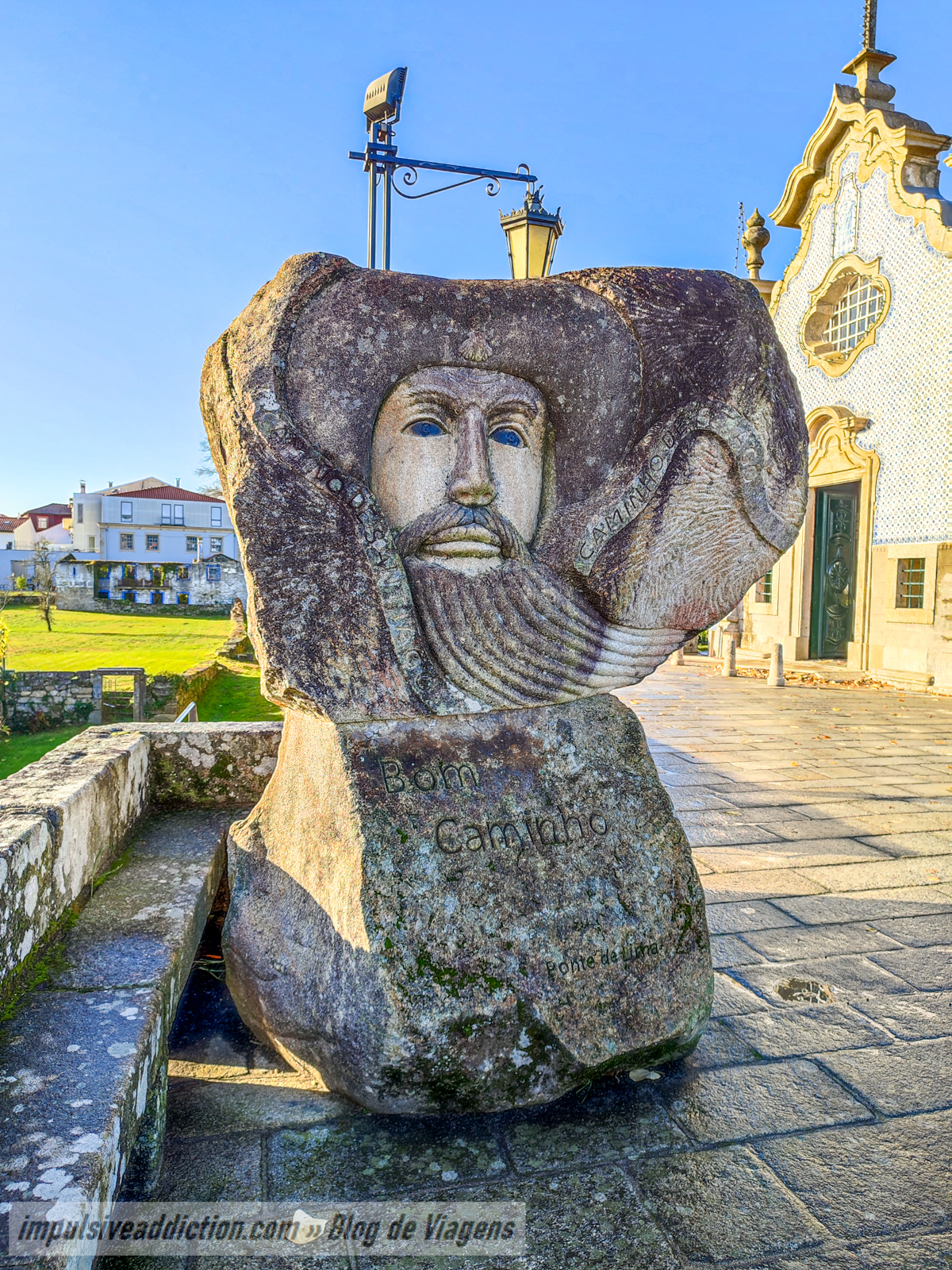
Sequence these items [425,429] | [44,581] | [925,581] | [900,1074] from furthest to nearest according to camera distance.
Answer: [44,581] → [925,581] → [425,429] → [900,1074]

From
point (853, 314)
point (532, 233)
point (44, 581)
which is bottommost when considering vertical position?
point (44, 581)

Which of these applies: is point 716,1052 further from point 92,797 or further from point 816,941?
point 92,797

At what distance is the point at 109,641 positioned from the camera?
3034 centimetres

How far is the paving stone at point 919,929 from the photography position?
3258 millimetres

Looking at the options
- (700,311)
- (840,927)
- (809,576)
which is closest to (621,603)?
(700,311)

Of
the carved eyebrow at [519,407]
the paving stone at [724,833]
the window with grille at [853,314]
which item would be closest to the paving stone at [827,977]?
the paving stone at [724,833]

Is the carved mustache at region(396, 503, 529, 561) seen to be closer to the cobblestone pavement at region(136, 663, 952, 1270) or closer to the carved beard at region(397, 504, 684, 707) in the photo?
the carved beard at region(397, 504, 684, 707)

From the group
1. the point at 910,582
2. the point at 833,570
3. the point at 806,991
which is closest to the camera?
the point at 806,991

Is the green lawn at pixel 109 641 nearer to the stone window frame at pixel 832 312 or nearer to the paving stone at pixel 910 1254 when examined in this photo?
the stone window frame at pixel 832 312

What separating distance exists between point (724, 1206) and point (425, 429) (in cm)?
199

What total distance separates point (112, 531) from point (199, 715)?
40799 millimetres

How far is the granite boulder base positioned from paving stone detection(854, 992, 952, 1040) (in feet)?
2.16

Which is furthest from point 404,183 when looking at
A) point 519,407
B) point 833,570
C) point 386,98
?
point 833,570

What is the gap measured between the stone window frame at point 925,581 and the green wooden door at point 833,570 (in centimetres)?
184
